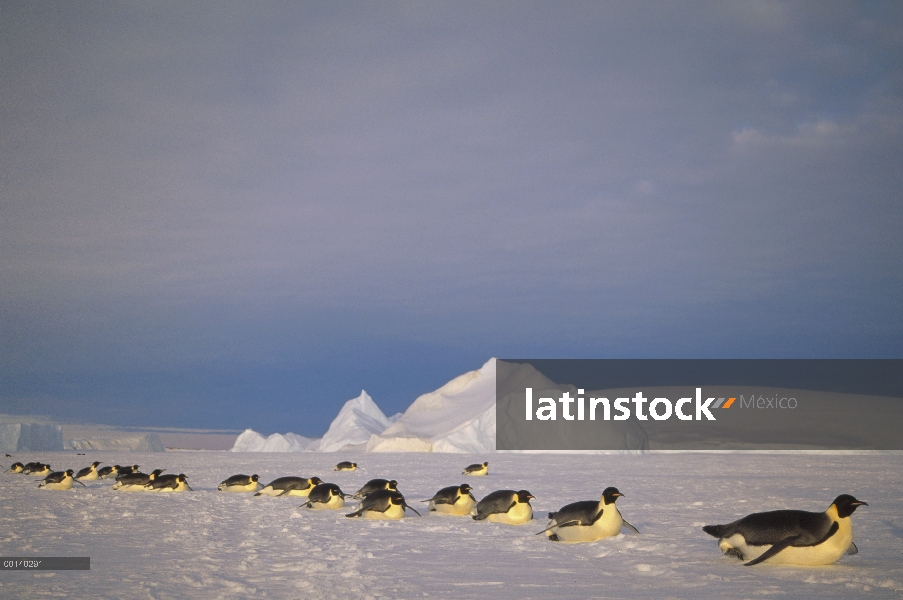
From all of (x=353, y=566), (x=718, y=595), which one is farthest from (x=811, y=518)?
(x=353, y=566)

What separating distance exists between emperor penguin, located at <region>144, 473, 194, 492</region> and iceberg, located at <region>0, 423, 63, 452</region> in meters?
30.0

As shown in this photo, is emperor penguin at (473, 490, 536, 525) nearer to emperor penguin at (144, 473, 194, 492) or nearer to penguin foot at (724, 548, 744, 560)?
penguin foot at (724, 548, 744, 560)

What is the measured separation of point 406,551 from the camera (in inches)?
263

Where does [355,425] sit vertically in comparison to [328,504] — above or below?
above

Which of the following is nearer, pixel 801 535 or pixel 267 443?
pixel 801 535

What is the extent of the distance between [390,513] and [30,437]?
37007 millimetres

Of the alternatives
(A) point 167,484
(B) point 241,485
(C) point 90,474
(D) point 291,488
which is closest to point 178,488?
(A) point 167,484

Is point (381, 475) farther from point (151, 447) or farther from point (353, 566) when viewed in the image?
point (151, 447)

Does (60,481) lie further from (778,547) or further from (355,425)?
(355,425)

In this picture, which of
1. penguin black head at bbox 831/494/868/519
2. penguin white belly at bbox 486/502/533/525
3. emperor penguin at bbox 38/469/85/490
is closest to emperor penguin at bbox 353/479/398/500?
penguin white belly at bbox 486/502/533/525

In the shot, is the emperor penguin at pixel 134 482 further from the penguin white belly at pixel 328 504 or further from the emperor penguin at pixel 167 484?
the penguin white belly at pixel 328 504

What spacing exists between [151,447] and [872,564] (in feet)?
141

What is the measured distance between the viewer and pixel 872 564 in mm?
5777

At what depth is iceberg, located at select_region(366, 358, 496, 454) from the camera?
31.7m
